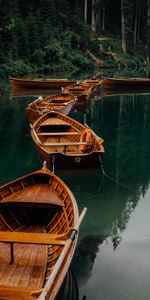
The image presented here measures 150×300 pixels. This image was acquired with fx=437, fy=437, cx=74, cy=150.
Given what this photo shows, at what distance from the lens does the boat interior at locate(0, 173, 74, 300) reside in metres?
7.37

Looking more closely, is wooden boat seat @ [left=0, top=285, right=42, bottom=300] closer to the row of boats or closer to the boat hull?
the row of boats

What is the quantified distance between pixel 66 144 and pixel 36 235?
7918mm

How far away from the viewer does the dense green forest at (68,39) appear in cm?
4993

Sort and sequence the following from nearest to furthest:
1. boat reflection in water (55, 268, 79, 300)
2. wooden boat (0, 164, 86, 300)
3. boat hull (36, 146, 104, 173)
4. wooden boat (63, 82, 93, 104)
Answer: wooden boat (0, 164, 86, 300) < boat reflection in water (55, 268, 79, 300) < boat hull (36, 146, 104, 173) < wooden boat (63, 82, 93, 104)

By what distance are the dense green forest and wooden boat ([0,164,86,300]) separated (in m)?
32.3

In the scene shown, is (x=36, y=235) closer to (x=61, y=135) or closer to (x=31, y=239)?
(x=31, y=239)

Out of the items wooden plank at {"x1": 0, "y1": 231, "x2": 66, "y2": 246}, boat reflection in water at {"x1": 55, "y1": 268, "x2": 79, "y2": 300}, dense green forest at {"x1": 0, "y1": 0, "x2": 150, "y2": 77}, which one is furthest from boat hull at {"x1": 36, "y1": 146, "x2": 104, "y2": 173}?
dense green forest at {"x1": 0, "y1": 0, "x2": 150, "y2": 77}

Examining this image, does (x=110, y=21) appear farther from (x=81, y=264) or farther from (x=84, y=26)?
(x=81, y=264)

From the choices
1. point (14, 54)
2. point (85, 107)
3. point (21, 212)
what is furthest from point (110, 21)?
point (21, 212)

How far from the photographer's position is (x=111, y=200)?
13367 millimetres

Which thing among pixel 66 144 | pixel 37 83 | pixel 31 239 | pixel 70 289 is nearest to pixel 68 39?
pixel 37 83

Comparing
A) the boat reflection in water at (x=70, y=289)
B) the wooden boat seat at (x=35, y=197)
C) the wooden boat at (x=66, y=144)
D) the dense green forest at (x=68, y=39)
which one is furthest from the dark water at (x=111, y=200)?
the dense green forest at (x=68, y=39)

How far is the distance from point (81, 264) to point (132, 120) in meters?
19.4

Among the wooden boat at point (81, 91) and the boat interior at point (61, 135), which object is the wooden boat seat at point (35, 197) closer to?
the boat interior at point (61, 135)
